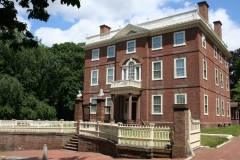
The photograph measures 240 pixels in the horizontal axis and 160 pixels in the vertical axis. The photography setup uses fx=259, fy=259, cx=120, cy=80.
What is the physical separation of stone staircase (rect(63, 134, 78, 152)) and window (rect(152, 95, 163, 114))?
980 cm

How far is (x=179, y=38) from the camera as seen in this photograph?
25.7 meters

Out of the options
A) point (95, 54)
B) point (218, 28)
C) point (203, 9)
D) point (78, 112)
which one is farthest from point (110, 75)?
point (218, 28)

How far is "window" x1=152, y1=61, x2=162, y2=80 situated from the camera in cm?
2673

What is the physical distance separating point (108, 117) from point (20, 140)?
11842 mm

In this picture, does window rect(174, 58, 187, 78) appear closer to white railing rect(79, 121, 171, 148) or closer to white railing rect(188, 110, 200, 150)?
white railing rect(79, 121, 171, 148)

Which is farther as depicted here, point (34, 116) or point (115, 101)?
point (34, 116)

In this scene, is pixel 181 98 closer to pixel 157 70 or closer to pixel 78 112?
pixel 157 70

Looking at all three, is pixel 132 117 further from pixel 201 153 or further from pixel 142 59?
pixel 201 153

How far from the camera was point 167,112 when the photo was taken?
2542 centimetres

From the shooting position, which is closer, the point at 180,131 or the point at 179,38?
the point at 180,131

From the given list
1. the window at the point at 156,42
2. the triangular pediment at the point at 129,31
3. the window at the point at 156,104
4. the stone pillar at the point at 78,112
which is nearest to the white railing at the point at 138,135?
the stone pillar at the point at 78,112

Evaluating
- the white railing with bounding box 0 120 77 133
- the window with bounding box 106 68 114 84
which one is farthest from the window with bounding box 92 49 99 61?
the white railing with bounding box 0 120 77 133

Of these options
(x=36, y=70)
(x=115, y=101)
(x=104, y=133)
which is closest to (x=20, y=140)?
(x=104, y=133)

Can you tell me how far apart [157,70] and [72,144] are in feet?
40.7
